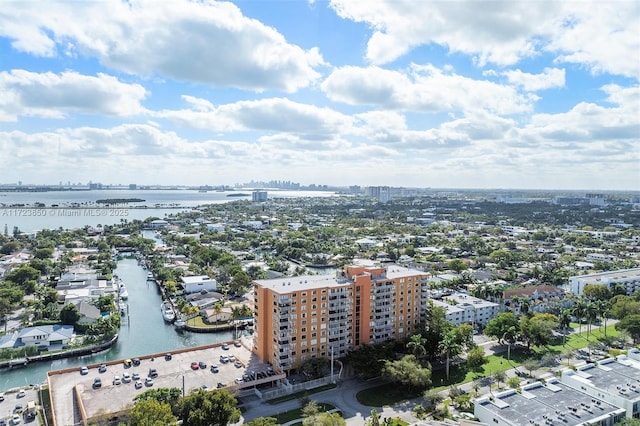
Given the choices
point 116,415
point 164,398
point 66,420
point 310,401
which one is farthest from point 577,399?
point 66,420

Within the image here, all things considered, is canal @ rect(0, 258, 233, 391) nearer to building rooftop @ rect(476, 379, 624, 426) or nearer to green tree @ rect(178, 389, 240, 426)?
green tree @ rect(178, 389, 240, 426)

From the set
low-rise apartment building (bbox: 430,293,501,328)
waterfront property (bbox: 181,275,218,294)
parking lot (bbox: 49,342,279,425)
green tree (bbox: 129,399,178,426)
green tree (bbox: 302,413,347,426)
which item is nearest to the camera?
green tree (bbox: 129,399,178,426)

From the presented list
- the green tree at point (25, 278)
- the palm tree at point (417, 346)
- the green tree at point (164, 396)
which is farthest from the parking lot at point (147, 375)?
the green tree at point (25, 278)

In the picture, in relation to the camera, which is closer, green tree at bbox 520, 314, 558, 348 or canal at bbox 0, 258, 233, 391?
canal at bbox 0, 258, 233, 391

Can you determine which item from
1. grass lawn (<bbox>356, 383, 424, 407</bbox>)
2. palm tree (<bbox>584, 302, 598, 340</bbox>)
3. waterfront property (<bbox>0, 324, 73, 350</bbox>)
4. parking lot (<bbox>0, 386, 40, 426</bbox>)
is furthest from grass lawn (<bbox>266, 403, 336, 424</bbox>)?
palm tree (<bbox>584, 302, 598, 340</bbox>)

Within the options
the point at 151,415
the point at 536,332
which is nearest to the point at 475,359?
the point at 536,332

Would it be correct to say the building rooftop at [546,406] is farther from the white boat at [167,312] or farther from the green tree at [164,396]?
the white boat at [167,312]

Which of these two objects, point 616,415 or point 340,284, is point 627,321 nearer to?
point 616,415
